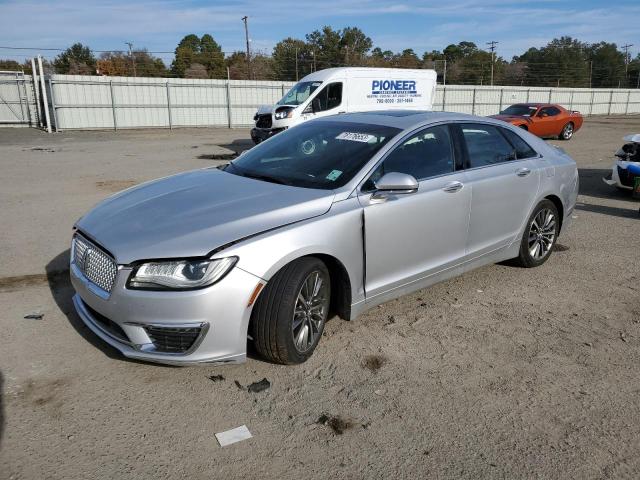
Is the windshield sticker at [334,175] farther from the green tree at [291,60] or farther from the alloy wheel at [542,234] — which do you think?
the green tree at [291,60]

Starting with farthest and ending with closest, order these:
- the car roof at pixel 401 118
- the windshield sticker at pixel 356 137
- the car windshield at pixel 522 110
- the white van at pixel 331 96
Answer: the car windshield at pixel 522 110, the white van at pixel 331 96, the car roof at pixel 401 118, the windshield sticker at pixel 356 137

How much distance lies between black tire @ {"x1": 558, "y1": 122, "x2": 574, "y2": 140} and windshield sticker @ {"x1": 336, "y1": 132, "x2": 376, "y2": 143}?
20030mm

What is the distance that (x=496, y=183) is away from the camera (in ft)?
15.0

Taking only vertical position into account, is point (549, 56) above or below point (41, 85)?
above

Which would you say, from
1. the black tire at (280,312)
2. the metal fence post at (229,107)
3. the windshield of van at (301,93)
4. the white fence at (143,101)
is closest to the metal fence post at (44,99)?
the white fence at (143,101)

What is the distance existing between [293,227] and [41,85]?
25612 millimetres

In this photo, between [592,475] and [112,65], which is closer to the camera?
[592,475]

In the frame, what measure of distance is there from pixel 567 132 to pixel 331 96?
1121cm

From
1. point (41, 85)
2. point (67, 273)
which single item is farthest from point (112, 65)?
point (67, 273)

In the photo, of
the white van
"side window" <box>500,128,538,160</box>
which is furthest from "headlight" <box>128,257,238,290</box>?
the white van

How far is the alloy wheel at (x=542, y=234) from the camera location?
5.25m

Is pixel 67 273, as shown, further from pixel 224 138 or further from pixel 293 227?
pixel 224 138

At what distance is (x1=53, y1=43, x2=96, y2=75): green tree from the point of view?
45.3 meters

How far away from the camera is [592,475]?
2.52m
